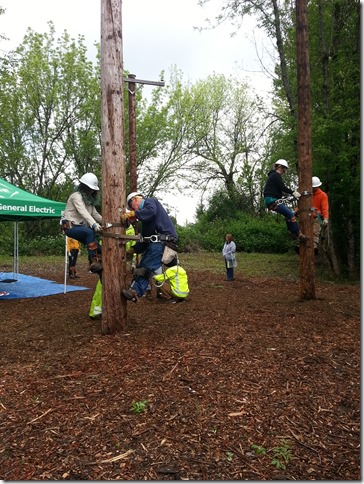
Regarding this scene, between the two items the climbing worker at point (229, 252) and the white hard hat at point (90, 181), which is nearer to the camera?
the white hard hat at point (90, 181)

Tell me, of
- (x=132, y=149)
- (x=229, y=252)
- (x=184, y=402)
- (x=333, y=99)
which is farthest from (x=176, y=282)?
(x=333, y=99)

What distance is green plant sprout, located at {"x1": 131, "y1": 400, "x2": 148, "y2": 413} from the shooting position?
330 cm

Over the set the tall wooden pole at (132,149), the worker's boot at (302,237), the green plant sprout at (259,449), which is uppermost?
the tall wooden pole at (132,149)

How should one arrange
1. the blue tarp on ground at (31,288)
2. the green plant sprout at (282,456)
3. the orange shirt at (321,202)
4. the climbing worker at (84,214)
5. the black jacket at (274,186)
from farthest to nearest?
the blue tarp on ground at (31,288) < the orange shirt at (321,202) < the black jacket at (274,186) < the climbing worker at (84,214) < the green plant sprout at (282,456)

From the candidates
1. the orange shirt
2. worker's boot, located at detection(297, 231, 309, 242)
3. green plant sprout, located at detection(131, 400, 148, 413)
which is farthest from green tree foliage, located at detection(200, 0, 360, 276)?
green plant sprout, located at detection(131, 400, 148, 413)

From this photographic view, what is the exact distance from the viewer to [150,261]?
600 centimetres

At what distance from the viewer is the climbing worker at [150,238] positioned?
5809mm

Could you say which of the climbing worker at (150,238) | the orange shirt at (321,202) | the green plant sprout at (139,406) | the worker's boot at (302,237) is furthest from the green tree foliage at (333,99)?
the green plant sprout at (139,406)

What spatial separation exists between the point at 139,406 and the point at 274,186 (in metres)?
5.61

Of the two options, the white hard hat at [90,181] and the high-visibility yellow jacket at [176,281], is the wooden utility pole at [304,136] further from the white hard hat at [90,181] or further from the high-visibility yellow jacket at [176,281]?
the white hard hat at [90,181]

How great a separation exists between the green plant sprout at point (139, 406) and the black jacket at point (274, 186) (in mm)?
5363

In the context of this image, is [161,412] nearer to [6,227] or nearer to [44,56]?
[6,227]

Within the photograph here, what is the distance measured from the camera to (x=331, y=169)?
1183 cm

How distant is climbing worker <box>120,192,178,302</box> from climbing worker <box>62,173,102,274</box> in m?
0.64
